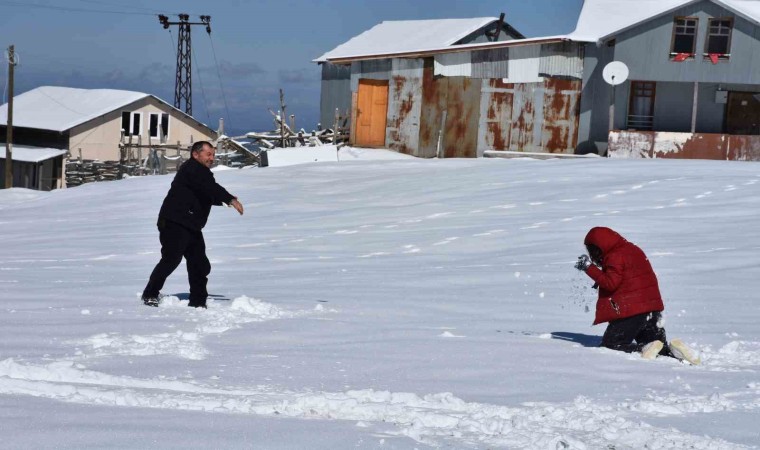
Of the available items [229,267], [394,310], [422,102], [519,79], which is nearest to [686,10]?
[519,79]

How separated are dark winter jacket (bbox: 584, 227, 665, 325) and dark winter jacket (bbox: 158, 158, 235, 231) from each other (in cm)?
328

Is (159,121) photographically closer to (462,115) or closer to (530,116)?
(462,115)

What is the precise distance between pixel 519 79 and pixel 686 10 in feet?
18.7

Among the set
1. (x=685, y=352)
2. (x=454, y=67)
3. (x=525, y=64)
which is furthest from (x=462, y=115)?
(x=685, y=352)

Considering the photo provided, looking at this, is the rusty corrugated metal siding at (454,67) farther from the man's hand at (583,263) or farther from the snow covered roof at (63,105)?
the man's hand at (583,263)

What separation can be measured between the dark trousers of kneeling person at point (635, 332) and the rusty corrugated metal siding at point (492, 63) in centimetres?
2561

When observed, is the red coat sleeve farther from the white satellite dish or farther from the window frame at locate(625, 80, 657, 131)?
the window frame at locate(625, 80, 657, 131)

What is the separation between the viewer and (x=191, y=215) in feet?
30.1

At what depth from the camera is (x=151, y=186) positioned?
26297 mm

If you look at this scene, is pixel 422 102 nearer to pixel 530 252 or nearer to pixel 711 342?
pixel 530 252

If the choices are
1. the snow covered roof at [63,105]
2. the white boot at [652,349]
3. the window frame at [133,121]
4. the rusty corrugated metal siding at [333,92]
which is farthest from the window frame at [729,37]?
the window frame at [133,121]

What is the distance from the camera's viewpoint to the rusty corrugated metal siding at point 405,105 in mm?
33562

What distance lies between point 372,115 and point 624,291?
91.3 ft

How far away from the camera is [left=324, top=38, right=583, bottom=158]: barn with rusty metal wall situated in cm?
3278
